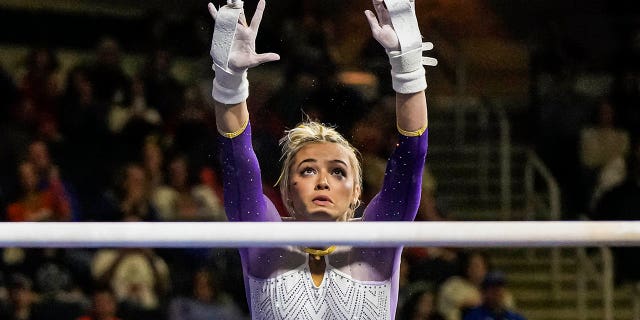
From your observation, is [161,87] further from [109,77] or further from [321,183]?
[321,183]

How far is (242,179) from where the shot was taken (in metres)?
2.77

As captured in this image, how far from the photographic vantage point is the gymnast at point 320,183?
8.77 feet

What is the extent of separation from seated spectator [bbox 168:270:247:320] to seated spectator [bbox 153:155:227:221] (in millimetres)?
367

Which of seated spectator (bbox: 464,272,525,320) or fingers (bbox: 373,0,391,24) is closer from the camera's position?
fingers (bbox: 373,0,391,24)

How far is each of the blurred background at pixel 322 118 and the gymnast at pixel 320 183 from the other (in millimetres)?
873

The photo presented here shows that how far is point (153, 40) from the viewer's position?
261 inches

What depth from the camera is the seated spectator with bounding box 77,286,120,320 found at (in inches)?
197

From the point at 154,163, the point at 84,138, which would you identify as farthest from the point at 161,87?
the point at 154,163

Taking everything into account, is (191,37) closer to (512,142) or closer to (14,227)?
(512,142)

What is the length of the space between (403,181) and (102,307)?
2602 mm

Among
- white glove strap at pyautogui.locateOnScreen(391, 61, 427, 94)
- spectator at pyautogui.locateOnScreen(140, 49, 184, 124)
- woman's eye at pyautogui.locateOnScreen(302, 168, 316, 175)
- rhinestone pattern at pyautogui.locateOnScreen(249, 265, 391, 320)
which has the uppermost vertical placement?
spectator at pyautogui.locateOnScreen(140, 49, 184, 124)

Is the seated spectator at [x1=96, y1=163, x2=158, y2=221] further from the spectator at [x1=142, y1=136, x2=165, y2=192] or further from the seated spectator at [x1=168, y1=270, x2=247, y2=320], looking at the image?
the seated spectator at [x1=168, y1=270, x2=247, y2=320]

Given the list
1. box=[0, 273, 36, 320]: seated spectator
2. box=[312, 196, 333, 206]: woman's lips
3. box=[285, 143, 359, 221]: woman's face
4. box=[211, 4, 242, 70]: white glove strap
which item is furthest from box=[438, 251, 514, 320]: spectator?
box=[211, 4, 242, 70]: white glove strap

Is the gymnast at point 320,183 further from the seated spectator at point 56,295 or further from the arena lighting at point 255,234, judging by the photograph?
the seated spectator at point 56,295
